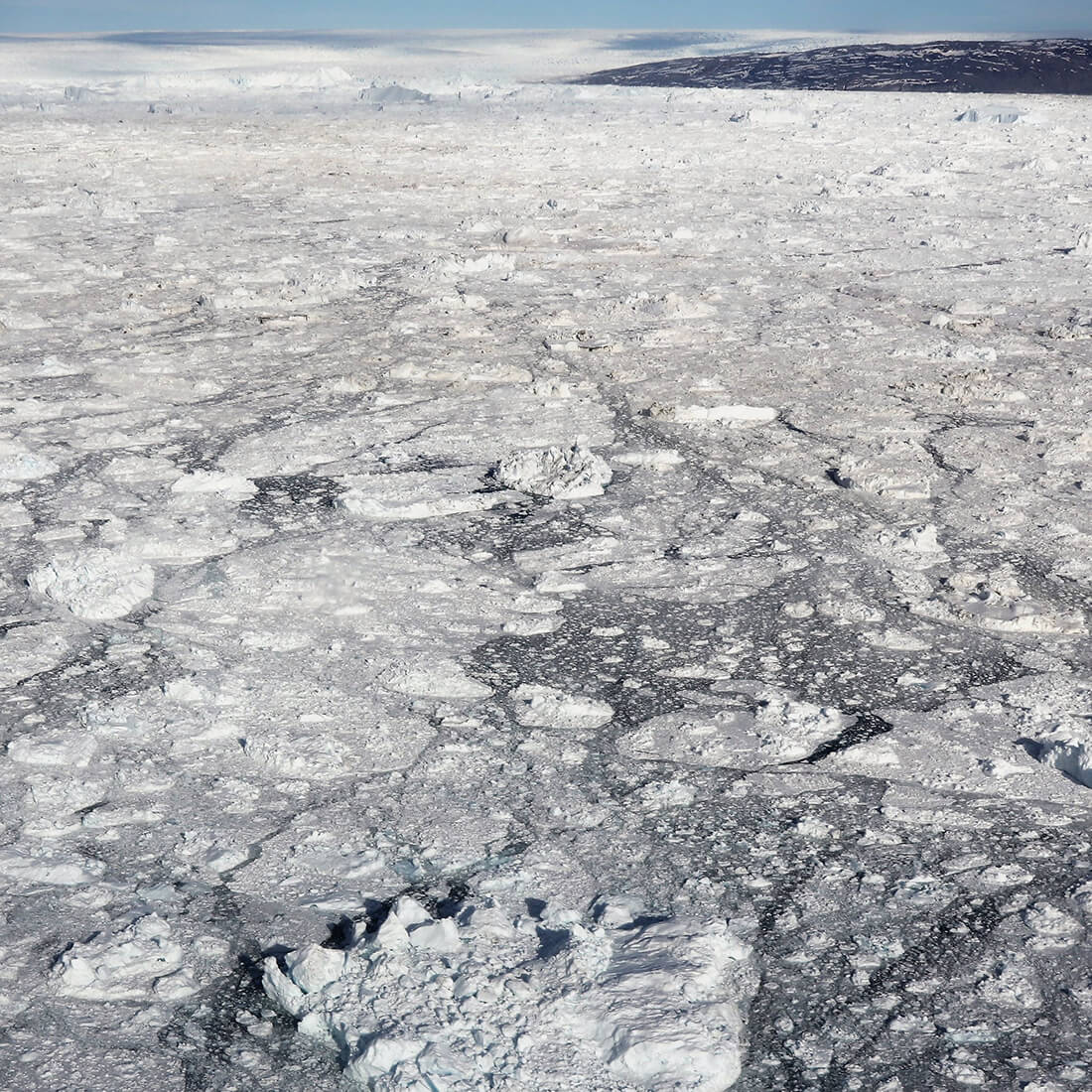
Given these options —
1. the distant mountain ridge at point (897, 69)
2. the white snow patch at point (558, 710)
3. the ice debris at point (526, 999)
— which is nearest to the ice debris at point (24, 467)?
the white snow patch at point (558, 710)

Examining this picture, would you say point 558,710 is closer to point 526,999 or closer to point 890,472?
point 526,999

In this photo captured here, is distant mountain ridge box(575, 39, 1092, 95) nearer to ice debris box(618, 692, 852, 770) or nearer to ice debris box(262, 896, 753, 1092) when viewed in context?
ice debris box(618, 692, 852, 770)

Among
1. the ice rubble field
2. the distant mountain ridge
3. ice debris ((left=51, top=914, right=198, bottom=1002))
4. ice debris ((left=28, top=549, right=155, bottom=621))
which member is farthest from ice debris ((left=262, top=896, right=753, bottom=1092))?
the distant mountain ridge

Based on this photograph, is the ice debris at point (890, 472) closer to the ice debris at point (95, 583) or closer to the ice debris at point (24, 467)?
the ice debris at point (95, 583)

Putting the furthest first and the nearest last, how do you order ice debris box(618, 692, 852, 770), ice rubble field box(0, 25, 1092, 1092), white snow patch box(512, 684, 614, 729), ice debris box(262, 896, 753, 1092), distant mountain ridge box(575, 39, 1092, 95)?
distant mountain ridge box(575, 39, 1092, 95) → white snow patch box(512, 684, 614, 729) → ice debris box(618, 692, 852, 770) → ice rubble field box(0, 25, 1092, 1092) → ice debris box(262, 896, 753, 1092)

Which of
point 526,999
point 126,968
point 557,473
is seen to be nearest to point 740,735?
point 526,999
